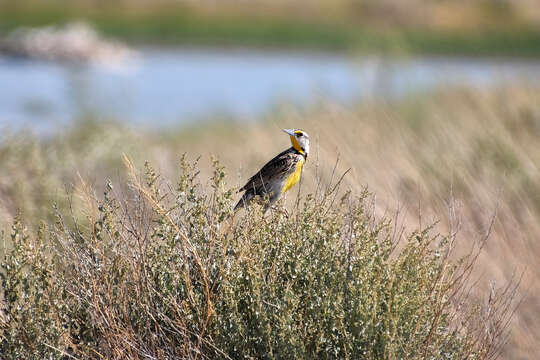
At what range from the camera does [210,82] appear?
3800cm

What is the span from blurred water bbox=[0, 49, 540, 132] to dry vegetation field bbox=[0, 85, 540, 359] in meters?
0.73

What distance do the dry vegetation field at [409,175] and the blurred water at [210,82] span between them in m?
0.73

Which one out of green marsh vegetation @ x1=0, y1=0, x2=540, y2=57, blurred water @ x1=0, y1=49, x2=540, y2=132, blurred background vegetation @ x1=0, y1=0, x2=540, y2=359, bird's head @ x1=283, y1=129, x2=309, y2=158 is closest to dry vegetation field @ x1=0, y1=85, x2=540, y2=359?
blurred background vegetation @ x1=0, y1=0, x2=540, y2=359

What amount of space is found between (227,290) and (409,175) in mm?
3431

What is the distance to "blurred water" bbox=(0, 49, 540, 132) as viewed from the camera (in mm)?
12422

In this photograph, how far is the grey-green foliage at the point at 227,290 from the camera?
12.7ft

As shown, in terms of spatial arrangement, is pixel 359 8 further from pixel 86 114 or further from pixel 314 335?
pixel 314 335

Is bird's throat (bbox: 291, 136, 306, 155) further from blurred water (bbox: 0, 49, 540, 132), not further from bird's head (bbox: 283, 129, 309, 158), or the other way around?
blurred water (bbox: 0, 49, 540, 132)

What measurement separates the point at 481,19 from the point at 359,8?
845cm

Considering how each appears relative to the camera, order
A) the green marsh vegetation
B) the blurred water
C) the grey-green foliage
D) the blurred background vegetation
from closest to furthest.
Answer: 1. the grey-green foliage
2. the blurred background vegetation
3. the blurred water
4. the green marsh vegetation

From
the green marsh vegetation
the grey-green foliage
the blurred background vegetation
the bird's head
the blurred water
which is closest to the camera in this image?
the grey-green foliage

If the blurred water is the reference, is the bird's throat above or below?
below

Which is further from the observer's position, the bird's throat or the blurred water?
the blurred water

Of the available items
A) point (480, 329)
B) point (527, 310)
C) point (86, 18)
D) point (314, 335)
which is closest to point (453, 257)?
point (527, 310)
